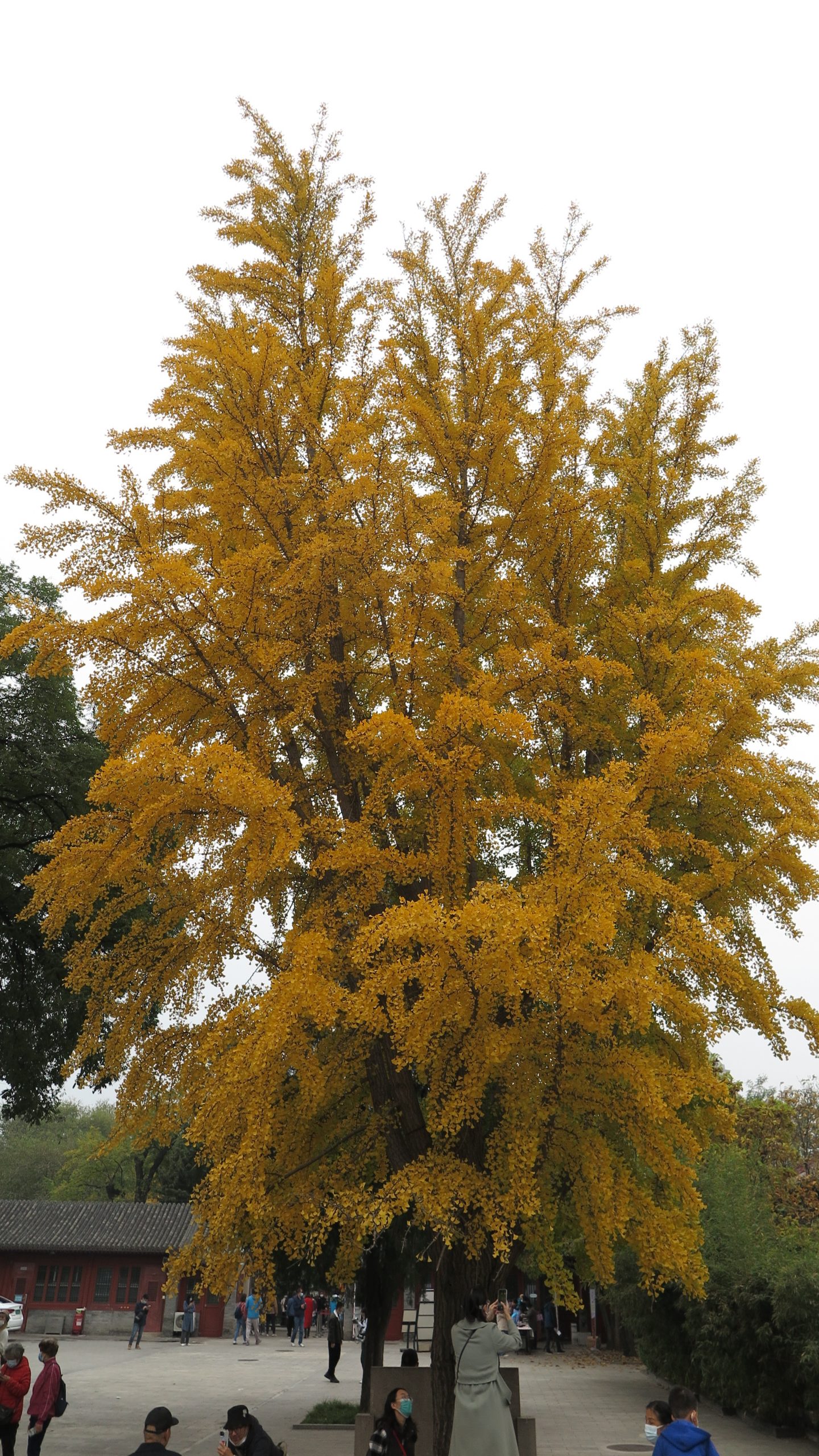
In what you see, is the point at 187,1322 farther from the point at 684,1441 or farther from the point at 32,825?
the point at 684,1441

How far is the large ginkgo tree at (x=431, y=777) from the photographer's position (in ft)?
24.4

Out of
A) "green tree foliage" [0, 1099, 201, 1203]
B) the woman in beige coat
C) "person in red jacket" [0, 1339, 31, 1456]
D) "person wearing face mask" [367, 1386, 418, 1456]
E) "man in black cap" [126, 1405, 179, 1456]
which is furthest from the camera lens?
"green tree foliage" [0, 1099, 201, 1203]

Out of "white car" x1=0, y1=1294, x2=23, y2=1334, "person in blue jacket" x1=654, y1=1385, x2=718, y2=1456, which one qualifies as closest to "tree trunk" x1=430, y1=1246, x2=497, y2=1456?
"person in blue jacket" x1=654, y1=1385, x2=718, y2=1456

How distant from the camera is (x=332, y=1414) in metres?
15.7

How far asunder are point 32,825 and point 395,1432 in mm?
10576

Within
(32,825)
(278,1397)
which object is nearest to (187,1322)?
(278,1397)

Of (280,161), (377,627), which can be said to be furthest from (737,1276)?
(280,161)

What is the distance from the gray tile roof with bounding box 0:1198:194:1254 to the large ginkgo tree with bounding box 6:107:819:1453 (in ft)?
91.6

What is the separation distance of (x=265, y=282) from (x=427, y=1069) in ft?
28.6

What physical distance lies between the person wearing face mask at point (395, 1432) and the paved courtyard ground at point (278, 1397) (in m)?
7.31

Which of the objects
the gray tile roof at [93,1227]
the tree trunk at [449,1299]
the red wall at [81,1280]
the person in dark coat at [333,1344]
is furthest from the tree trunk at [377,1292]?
the red wall at [81,1280]

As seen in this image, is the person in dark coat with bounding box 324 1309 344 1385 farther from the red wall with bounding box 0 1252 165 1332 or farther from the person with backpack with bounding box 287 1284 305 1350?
the red wall with bounding box 0 1252 165 1332

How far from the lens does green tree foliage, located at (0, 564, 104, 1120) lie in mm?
14602

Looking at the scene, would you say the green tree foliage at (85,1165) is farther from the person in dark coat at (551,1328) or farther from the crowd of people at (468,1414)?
the crowd of people at (468,1414)
